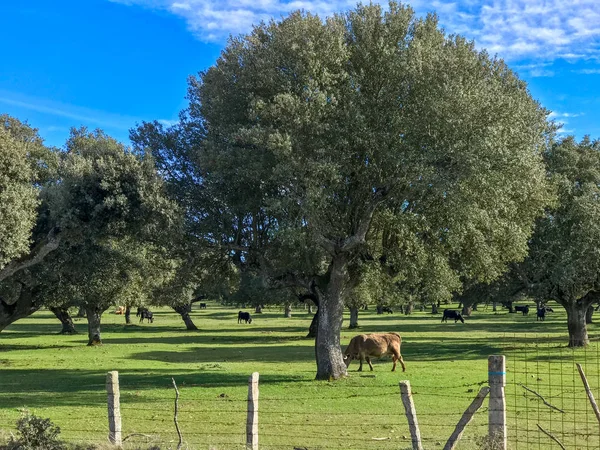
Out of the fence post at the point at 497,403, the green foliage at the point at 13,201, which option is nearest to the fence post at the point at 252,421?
the fence post at the point at 497,403

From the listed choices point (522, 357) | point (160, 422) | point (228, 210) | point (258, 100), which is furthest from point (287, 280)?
point (522, 357)

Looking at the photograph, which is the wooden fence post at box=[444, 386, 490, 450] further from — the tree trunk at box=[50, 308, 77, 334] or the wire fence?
the tree trunk at box=[50, 308, 77, 334]

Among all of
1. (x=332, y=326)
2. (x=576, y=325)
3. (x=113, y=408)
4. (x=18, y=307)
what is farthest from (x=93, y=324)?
(x=113, y=408)

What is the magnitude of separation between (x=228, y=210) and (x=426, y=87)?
9.85 metres

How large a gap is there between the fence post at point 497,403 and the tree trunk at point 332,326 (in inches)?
656

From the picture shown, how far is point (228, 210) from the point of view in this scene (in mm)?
27969

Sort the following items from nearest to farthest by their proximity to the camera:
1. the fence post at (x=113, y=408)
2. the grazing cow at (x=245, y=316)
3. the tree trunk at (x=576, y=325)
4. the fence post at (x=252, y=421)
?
the fence post at (x=252, y=421), the fence post at (x=113, y=408), the tree trunk at (x=576, y=325), the grazing cow at (x=245, y=316)

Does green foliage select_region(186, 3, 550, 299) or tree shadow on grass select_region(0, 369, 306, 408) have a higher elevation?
green foliage select_region(186, 3, 550, 299)

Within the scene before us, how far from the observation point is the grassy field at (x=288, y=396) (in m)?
16.2

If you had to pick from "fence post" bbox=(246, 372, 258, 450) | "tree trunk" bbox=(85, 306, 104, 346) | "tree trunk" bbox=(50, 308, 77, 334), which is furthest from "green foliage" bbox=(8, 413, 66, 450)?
"tree trunk" bbox=(50, 308, 77, 334)

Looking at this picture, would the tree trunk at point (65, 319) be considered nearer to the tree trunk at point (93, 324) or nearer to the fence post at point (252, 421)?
the tree trunk at point (93, 324)

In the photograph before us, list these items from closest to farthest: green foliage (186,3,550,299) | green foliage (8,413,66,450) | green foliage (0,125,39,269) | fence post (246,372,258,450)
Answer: fence post (246,372,258,450)
green foliage (8,413,66,450)
green foliage (186,3,550,299)
green foliage (0,125,39,269)

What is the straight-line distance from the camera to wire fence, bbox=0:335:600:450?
15.2m

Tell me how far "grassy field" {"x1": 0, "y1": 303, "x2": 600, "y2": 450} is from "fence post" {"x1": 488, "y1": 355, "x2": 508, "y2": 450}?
2.01 meters
